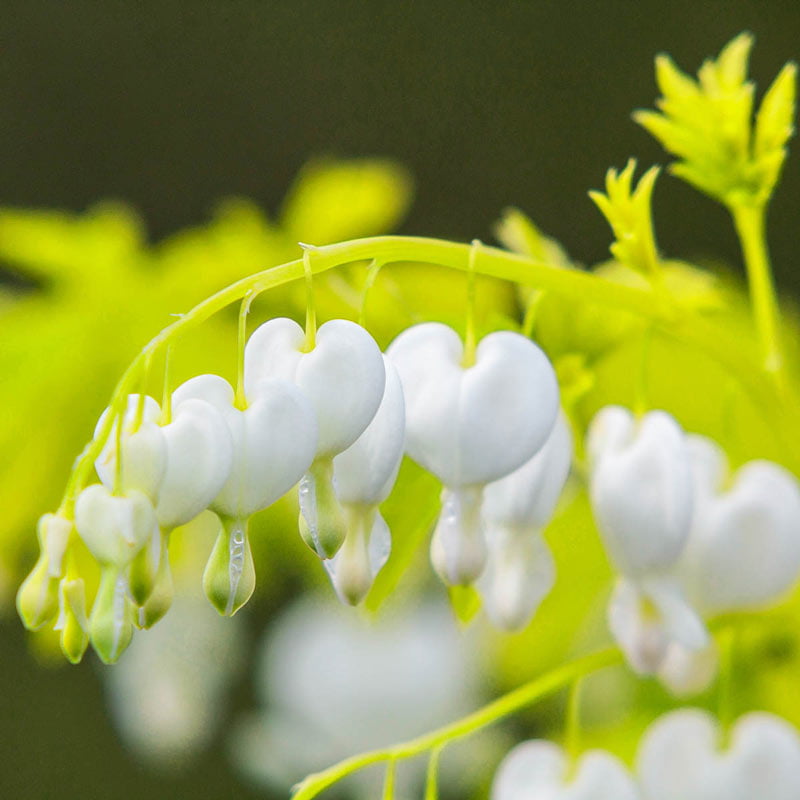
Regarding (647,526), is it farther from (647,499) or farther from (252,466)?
(252,466)

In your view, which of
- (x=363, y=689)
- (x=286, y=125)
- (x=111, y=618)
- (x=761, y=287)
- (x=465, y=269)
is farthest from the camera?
(x=286, y=125)

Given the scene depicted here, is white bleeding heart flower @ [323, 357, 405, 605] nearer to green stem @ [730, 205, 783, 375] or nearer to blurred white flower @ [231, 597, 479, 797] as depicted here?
green stem @ [730, 205, 783, 375]

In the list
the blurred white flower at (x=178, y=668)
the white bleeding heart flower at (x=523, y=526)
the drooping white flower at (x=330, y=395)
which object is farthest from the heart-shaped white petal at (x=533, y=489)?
the blurred white flower at (x=178, y=668)

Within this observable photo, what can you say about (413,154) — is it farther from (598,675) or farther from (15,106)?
(598,675)

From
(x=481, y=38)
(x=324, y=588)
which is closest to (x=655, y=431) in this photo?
(x=324, y=588)

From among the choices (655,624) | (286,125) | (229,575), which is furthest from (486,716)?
(286,125)

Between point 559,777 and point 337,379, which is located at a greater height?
point 337,379
